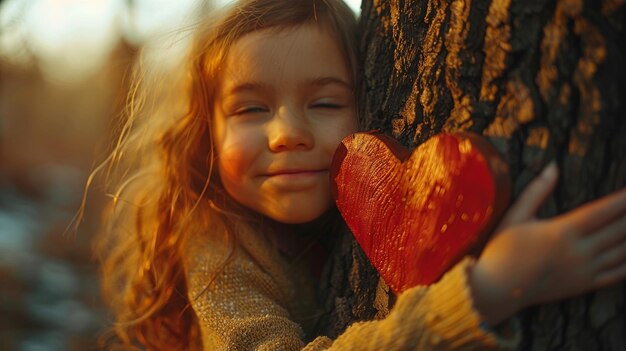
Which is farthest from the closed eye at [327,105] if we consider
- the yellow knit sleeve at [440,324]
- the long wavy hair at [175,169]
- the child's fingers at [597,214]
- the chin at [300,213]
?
the child's fingers at [597,214]

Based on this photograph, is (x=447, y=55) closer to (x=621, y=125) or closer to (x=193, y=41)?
(x=621, y=125)

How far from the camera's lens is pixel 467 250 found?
3.84 ft

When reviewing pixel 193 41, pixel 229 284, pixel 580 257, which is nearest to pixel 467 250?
pixel 580 257

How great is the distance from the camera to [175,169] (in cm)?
203

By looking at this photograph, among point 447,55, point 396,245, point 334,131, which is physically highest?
point 447,55

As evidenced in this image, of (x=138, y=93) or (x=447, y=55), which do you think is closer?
(x=447, y=55)

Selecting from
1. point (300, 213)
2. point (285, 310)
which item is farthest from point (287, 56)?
point (285, 310)

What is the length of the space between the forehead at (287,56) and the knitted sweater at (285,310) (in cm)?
47

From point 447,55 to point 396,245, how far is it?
43 cm

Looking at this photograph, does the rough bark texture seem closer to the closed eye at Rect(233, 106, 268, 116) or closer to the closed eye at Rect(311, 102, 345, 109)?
the closed eye at Rect(311, 102, 345, 109)

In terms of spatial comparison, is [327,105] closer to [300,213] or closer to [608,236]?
[300,213]

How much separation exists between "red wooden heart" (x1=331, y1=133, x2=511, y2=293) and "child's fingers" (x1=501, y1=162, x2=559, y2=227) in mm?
25

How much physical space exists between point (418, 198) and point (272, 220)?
2.37 ft

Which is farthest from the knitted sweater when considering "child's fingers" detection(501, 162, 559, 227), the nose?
the nose
